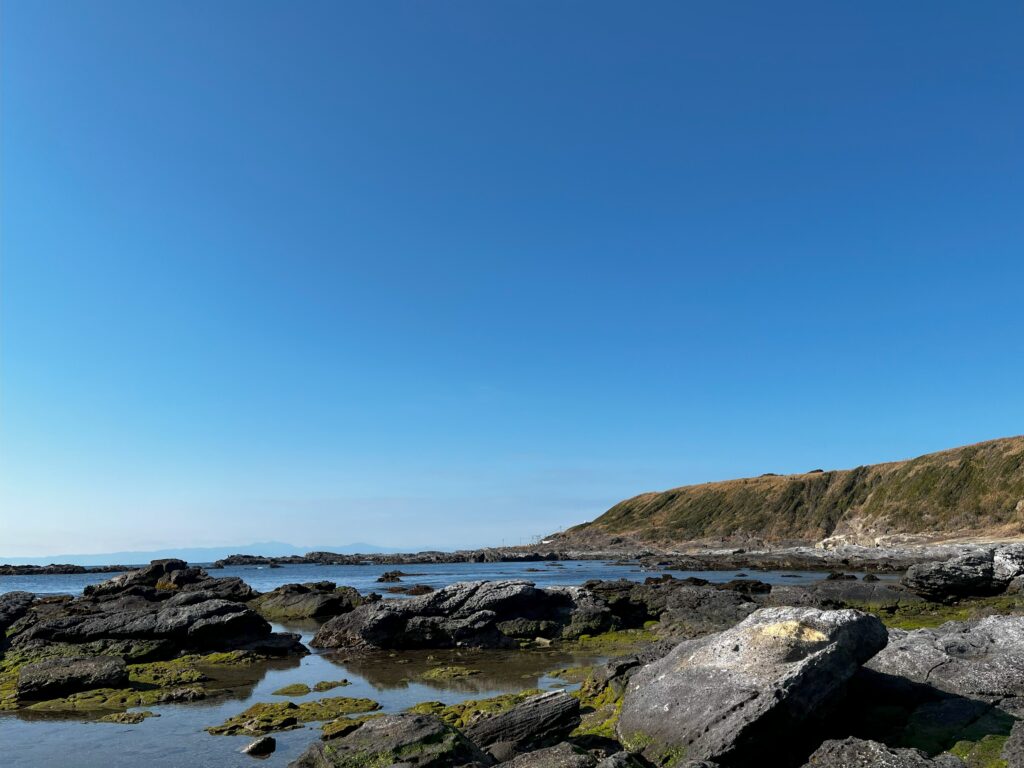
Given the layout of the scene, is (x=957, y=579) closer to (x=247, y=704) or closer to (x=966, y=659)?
(x=966, y=659)

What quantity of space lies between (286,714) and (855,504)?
134 metres

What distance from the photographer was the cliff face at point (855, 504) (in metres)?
99.6

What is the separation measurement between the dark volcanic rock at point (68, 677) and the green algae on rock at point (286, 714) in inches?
240

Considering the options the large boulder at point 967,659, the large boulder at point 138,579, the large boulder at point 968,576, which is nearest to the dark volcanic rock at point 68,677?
the large boulder at point 967,659

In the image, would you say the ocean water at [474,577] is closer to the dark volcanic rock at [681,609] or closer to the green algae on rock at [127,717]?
the dark volcanic rock at [681,609]

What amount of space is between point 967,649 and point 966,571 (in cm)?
2998

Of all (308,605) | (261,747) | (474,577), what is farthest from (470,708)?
(474,577)

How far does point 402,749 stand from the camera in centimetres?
1096

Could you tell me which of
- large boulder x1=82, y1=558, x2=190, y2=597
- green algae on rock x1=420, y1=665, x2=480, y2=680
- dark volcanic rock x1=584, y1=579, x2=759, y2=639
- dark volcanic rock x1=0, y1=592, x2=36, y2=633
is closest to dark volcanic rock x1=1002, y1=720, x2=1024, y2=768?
green algae on rock x1=420, y1=665, x2=480, y2=680

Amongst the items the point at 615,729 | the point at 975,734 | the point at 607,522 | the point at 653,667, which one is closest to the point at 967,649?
the point at 975,734

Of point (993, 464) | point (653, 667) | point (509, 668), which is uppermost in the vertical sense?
point (993, 464)

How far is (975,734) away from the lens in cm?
1045

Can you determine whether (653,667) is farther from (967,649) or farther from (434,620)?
(434,620)

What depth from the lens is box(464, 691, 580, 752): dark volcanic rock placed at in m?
12.5
